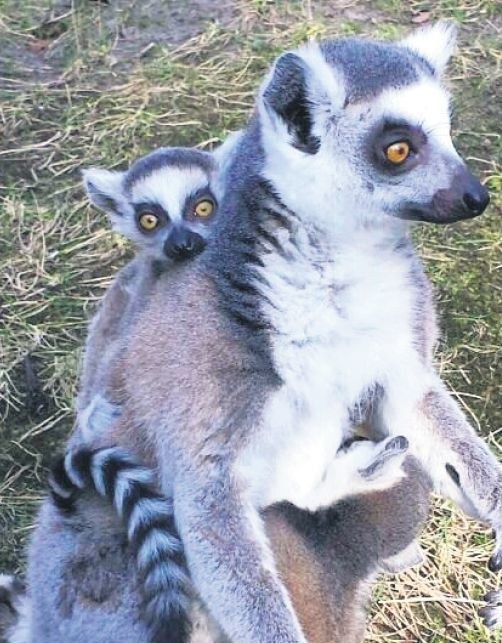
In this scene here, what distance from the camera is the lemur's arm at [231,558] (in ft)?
8.66

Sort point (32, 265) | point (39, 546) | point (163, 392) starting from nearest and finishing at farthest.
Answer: point (163, 392)
point (39, 546)
point (32, 265)

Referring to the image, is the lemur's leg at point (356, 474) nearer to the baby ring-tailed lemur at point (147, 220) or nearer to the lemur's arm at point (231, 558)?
the lemur's arm at point (231, 558)

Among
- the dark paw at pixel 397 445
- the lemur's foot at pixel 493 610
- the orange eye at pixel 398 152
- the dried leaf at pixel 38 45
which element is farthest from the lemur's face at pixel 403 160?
the dried leaf at pixel 38 45

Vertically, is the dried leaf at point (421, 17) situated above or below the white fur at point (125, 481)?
below

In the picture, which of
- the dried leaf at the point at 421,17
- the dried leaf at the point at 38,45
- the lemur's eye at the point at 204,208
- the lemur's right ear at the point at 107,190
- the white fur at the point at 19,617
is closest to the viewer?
the white fur at the point at 19,617

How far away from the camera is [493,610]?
11.4ft

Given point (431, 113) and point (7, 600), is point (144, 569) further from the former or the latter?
point (431, 113)

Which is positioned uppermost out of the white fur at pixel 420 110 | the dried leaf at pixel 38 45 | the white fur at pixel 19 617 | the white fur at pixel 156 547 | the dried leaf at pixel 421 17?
the white fur at pixel 420 110

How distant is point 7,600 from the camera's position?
342 centimetres

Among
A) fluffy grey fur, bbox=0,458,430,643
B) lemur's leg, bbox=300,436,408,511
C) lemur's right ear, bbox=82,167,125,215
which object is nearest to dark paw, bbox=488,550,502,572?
fluffy grey fur, bbox=0,458,430,643

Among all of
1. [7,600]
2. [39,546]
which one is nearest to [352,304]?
[39,546]

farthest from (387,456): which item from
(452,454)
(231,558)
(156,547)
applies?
(156,547)

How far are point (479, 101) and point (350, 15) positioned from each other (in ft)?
3.32

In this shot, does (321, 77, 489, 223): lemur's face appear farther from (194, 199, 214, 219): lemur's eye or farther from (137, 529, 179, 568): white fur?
(194, 199, 214, 219): lemur's eye
